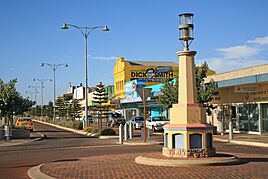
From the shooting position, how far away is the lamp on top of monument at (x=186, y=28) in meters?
15.8

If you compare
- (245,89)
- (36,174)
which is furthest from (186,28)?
(245,89)

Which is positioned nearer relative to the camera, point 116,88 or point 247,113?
point 247,113

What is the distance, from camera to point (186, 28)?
1589 centimetres

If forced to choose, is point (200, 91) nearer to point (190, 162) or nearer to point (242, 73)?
point (242, 73)

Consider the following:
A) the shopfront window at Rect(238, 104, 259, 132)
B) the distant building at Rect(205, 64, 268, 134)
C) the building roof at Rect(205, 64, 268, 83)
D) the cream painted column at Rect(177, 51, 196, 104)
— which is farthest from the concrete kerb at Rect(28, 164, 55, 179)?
the shopfront window at Rect(238, 104, 259, 132)

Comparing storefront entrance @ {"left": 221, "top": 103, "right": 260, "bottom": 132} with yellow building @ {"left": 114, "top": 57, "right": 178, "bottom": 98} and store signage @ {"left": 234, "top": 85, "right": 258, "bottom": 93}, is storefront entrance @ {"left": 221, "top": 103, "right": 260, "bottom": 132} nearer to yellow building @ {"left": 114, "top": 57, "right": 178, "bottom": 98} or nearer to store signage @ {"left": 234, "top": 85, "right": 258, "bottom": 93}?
store signage @ {"left": 234, "top": 85, "right": 258, "bottom": 93}

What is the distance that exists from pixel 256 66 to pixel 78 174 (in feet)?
73.0

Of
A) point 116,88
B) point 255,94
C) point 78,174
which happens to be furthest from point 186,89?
point 116,88

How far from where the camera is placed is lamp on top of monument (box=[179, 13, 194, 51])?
15844 millimetres

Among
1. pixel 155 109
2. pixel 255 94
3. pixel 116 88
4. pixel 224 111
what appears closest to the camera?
pixel 255 94

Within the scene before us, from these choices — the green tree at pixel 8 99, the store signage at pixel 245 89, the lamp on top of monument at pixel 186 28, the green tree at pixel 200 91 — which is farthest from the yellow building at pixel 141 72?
the lamp on top of monument at pixel 186 28

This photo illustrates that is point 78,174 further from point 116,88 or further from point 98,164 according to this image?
point 116,88

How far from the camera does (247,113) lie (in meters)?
35.7

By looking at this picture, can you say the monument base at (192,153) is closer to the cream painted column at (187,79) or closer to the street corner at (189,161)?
the street corner at (189,161)
